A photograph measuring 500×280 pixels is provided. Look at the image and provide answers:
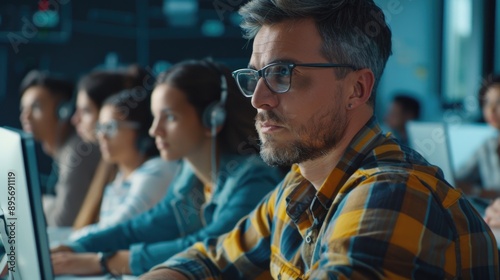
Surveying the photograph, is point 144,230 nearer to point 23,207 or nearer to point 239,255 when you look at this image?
point 239,255

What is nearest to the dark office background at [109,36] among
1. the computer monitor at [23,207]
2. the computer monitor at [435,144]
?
the computer monitor at [435,144]

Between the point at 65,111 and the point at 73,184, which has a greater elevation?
the point at 65,111

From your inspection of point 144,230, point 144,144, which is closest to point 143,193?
point 144,230

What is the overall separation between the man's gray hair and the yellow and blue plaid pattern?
4.8 inches

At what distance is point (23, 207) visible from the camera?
979 mm

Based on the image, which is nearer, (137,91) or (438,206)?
(438,206)

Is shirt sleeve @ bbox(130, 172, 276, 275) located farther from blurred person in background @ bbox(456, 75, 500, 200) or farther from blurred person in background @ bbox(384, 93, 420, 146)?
blurred person in background @ bbox(384, 93, 420, 146)

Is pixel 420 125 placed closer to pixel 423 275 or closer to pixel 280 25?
pixel 280 25

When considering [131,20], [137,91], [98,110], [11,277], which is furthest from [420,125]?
[131,20]

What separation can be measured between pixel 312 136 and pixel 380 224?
272 millimetres

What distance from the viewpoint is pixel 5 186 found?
1.02 meters

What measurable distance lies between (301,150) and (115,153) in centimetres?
168

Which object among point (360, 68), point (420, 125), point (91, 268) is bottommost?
point (91, 268)

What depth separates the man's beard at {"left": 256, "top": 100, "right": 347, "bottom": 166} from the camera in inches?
46.5
